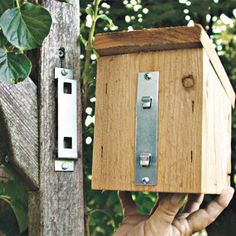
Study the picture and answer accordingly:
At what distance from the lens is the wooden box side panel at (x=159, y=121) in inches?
67.7

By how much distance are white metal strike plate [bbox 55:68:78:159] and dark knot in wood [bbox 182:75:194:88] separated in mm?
265

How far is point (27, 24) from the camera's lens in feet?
5.31

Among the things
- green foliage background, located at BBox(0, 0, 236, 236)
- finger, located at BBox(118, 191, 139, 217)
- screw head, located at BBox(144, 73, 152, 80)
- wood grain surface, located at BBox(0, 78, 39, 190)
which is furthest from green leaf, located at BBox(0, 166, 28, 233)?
Answer: screw head, located at BBox(144, 73, 152, 80)

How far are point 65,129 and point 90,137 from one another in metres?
0.98

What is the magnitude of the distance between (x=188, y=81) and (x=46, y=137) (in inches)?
13.9

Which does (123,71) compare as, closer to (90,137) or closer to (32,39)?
(32,39)

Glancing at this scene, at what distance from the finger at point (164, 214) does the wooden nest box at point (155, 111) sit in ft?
0.18

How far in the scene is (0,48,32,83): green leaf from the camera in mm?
1626

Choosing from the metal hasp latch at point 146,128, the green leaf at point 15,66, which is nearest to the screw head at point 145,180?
the metal hasp latch at point 146,128

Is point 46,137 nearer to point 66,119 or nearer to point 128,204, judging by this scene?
point 66,119

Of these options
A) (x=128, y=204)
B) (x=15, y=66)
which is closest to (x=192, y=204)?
(x=128, y=204)

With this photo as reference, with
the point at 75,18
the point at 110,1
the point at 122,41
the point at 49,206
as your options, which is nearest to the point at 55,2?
the point at 75,18

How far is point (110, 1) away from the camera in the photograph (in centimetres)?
323

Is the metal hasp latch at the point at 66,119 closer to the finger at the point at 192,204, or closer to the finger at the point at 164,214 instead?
the finger at the point at 164,214
